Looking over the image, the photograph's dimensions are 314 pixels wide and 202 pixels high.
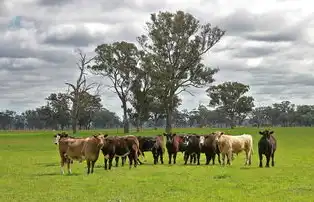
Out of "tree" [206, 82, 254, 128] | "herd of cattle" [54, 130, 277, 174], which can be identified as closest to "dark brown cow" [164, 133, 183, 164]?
"herd of cattle" [54, 130, 277, 174]

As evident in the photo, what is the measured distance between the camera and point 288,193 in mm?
16094

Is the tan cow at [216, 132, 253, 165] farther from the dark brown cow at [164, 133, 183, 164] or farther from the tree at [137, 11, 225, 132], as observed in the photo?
the tree at [137, 11, 225, 132]

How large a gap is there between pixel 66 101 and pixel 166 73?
3032 centimetres

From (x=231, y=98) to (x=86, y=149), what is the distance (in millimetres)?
95050

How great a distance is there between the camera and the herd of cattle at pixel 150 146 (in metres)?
23.5

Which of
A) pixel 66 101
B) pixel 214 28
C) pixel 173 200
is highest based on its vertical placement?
pixel 214 28

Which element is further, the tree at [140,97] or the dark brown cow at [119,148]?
the tree at [140,97]

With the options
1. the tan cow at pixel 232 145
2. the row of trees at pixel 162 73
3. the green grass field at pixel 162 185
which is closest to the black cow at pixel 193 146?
the tan cow at pixel 232 145

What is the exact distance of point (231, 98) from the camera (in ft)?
381

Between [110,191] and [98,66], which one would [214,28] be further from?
[110,191]

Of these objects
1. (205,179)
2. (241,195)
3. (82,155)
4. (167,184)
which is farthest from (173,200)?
(82,155)

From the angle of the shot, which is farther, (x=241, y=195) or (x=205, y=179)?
(x=205, y=179)

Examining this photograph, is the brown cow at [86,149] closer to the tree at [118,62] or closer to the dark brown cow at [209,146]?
the dark brown cow at [209,146]

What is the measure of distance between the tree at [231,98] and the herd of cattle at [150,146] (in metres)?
84.1
